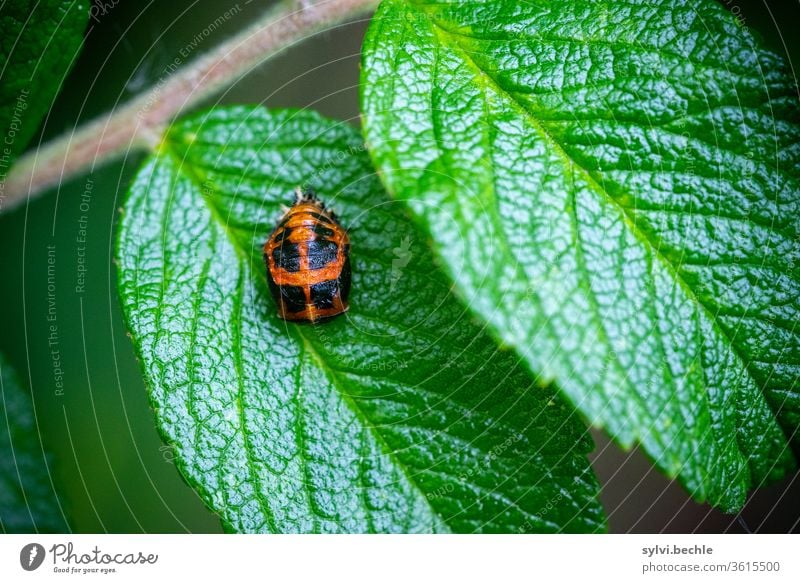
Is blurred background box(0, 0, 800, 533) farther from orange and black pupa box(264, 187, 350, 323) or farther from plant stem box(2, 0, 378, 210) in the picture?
orange and black pupa box(264, 187, 350, 323)

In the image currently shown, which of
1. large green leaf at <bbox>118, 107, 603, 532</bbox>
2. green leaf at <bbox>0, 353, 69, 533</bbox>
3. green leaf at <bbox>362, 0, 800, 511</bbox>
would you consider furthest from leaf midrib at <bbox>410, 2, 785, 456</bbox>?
green leaf at <bbox>0, 353, 69, 533</bbox>

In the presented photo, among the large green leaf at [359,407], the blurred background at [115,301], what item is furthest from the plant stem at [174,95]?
the large green leaf at [359,407]

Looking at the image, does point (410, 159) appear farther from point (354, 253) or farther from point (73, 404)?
point (73, 404)

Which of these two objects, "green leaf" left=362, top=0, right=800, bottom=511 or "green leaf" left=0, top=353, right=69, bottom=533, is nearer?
"green leaf" left=362, top=0, right=800, bottom=511

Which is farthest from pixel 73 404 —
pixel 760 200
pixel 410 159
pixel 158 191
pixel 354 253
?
pixel 760 200

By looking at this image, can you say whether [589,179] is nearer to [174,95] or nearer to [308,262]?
[308,262]

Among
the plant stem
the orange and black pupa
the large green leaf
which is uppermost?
the plant stem
